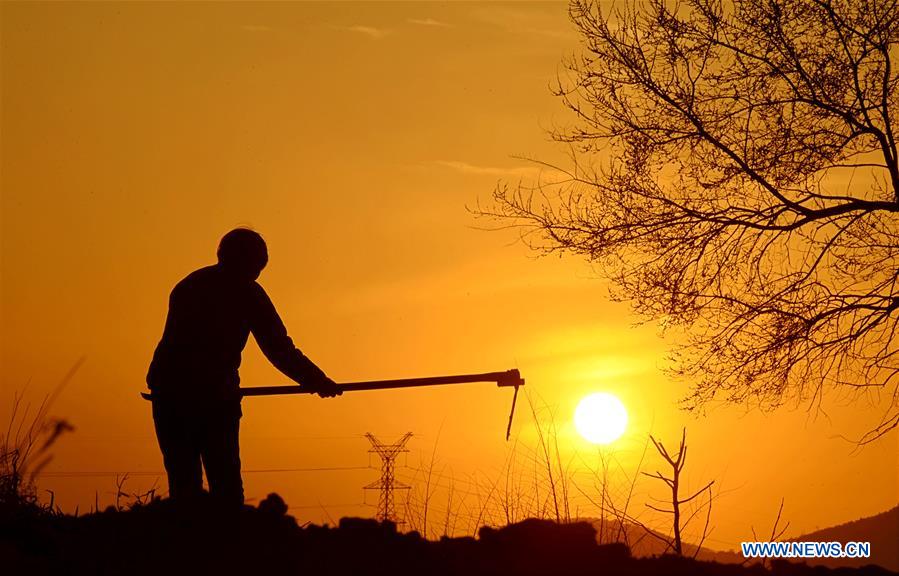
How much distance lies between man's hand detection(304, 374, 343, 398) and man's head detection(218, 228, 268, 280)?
2.77 feet

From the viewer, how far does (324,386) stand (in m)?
7.40

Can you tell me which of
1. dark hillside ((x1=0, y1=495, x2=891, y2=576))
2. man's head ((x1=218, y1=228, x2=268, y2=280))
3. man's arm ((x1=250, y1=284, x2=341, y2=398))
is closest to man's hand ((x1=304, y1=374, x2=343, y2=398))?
man's arm ((x1=250, y1=284, x2=341, y2=398))

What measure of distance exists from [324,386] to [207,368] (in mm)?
865

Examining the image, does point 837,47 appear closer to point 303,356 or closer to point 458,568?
point 303,356

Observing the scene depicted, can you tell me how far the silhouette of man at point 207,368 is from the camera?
678 cm

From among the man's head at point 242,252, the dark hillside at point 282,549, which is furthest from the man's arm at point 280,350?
the dark hillside at point 282,549

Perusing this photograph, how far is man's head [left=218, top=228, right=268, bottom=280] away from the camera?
273 inches

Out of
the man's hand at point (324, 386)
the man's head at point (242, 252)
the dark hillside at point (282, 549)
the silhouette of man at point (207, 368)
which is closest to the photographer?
the dark hillside at point (282, 549)

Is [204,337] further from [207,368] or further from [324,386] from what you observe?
[324,386]

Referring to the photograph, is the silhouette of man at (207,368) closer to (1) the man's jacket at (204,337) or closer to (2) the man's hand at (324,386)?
(1) the man's jacket at (204,337)

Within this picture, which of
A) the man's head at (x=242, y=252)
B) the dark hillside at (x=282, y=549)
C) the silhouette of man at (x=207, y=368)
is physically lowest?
the dark hillside at (x=282, y=549)

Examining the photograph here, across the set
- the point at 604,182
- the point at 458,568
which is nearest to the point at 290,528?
the point at 458,568

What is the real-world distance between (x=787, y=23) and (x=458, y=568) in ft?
28.8

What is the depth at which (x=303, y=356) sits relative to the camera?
24.2 feet
